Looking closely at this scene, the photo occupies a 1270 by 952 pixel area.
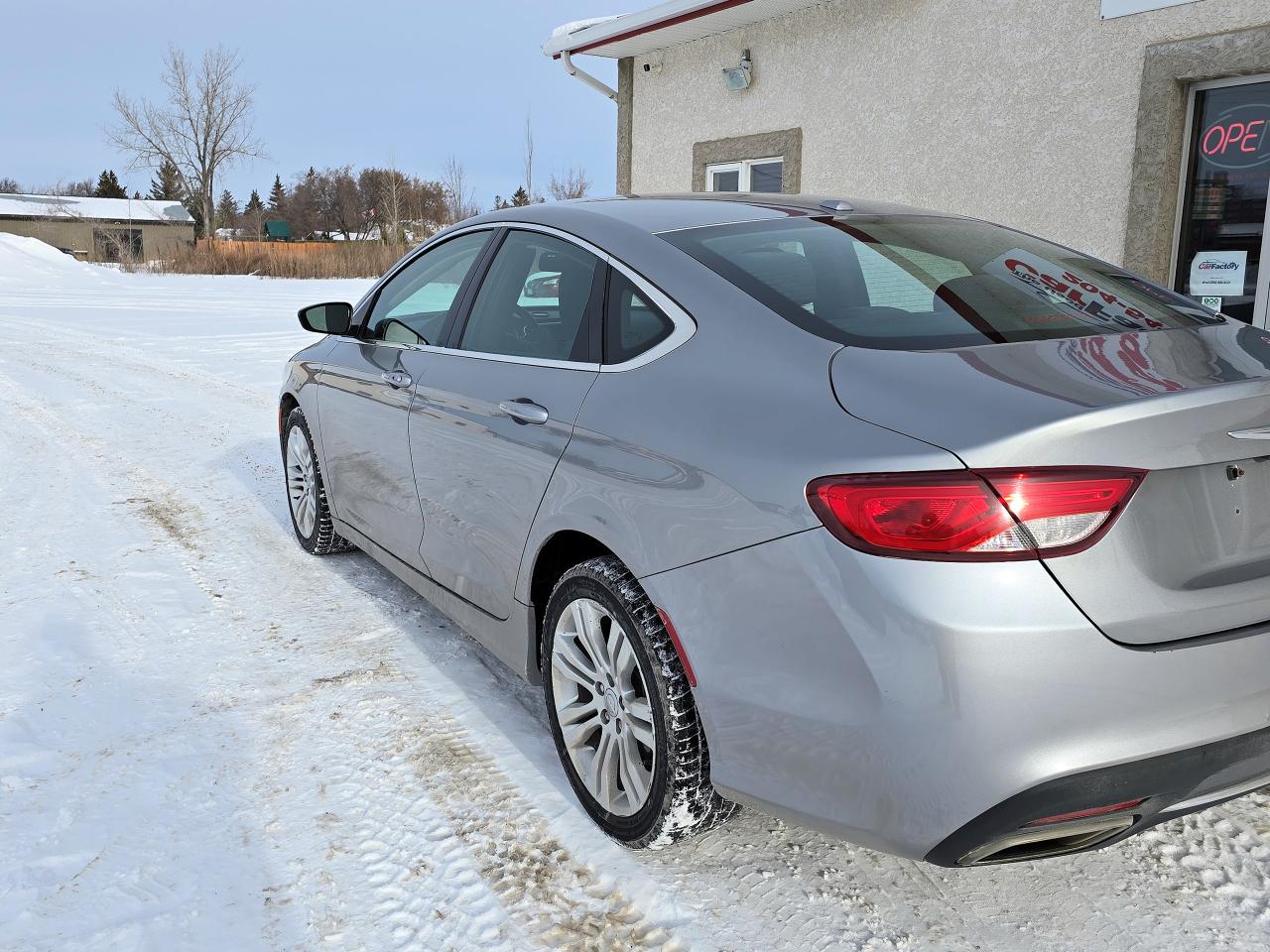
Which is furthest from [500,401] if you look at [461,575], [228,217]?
[228,217]

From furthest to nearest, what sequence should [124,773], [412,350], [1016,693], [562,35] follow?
[562,35], [412,350], [124,773], [1016,693]

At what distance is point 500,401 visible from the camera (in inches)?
118

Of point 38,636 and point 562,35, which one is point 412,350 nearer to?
point 38,636

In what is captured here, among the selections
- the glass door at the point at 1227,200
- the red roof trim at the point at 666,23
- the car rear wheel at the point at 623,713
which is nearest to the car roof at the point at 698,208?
the car rear wheel at the point at 623,713

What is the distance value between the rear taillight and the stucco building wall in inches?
222

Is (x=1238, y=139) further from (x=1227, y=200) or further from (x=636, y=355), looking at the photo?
(x=636, y=355)

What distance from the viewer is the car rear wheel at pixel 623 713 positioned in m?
2.33

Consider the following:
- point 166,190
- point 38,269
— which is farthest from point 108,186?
point 38,269

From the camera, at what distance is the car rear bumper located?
175 centimetres

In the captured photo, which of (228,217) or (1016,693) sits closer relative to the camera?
(1016,693)

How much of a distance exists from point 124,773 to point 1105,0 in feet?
23.8

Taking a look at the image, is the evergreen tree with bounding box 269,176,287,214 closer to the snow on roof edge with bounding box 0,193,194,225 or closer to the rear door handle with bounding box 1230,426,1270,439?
the snow on roof edge with bounding box 0,193,194,225

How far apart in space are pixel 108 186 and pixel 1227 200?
11359cm

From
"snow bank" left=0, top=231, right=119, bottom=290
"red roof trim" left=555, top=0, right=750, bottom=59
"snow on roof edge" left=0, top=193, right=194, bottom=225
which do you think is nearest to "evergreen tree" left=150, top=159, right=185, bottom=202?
"snow on roof edge" left=0, top=193, right=194, bottom=225
